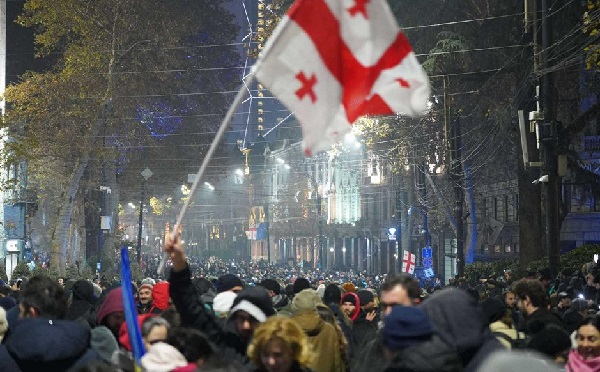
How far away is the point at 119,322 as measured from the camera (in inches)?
368

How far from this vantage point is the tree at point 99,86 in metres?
43.4

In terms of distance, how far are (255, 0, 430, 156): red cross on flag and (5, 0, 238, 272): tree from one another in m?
30.7

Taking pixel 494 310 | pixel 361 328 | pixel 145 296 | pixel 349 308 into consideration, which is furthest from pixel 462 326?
pixel 145 296

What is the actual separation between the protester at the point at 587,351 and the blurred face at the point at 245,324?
7.66 feet

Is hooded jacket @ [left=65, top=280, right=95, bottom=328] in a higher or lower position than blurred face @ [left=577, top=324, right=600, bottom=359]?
higher

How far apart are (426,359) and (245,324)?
251 cm

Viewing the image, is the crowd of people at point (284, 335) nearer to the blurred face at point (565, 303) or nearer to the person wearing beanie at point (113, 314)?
the person wearing beanie at point (113, 314)

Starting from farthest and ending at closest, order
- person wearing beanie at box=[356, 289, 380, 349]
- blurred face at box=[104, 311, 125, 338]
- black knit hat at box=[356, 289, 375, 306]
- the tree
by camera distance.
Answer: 1. the tree
2. black knit hat at box=[356, 289, 375, 306]
3. person wearing beanie at box=[356, 289, 380, 349]
4. blurred face at box=[104, 311, 125, 338]

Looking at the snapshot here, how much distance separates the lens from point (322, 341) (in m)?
8.38

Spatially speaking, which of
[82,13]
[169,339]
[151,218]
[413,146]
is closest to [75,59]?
[82,13]

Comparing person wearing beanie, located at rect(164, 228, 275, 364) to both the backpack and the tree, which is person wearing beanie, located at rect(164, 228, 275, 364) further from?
the tree

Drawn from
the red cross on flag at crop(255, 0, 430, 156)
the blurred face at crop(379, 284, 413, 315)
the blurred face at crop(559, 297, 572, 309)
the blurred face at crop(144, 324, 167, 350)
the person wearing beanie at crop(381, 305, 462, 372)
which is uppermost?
the red cross on flag at crop(255, 0, 430, 156)

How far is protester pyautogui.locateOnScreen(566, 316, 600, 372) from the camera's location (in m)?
8.40

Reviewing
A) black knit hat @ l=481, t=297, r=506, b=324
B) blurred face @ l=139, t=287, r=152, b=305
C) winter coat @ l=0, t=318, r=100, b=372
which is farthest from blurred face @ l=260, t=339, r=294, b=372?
blurred face @ l=139, t=287, r=152, b=305
